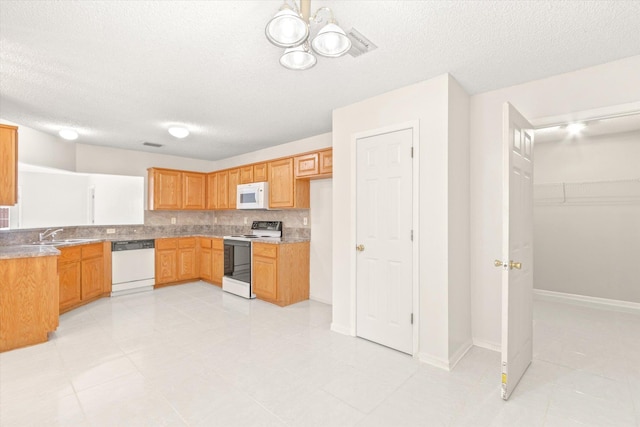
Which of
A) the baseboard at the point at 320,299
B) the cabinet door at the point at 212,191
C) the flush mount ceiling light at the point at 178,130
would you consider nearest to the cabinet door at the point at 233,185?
the cabinet door at the point at 212,191

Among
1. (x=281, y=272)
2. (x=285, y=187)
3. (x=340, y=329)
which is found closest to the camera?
(x=340, y=329)

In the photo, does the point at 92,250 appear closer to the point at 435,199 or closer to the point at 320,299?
the point at 320,299

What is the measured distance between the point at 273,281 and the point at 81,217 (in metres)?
3.30

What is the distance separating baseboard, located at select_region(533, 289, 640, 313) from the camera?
157 inches

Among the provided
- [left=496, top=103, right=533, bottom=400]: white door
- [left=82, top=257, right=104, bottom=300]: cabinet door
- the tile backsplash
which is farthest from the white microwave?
[left=496, top=103, right=533, bottom=400]: white door

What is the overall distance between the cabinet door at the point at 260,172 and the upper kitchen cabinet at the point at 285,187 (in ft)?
0.34

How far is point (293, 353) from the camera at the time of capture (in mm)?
2818

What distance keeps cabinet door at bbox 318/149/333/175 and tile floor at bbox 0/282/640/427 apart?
6.36 ft

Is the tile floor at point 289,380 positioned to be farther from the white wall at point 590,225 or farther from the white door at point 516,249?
the white wall at point 590,225

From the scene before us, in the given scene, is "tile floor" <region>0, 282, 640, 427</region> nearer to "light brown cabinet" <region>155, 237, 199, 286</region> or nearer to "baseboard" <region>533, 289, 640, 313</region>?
"baseboard" <region>533, 289, 640, 313</region>

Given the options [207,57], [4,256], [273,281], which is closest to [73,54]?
[207,57]

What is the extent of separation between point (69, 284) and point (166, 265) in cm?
150

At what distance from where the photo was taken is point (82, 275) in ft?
13.8

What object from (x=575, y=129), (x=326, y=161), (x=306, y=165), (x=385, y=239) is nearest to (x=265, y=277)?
(x=306, y=165)
